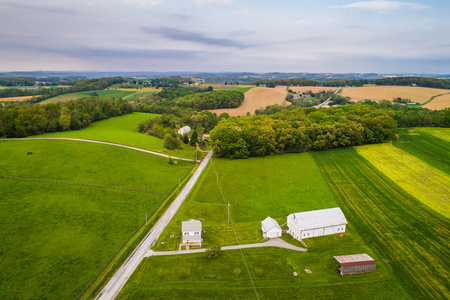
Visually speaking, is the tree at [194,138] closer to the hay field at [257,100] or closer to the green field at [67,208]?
the green field at [67,208]

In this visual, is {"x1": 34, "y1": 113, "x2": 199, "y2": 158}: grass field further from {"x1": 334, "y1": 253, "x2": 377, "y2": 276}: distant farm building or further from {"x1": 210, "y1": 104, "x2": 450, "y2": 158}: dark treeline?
{"x1": 334, "y1": 253, "x2": 377, "y2": 276}: distant farm building

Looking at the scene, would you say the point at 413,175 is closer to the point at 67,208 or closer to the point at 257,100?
the point at 67,208

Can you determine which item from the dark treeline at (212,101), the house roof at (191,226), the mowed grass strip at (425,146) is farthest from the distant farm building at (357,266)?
the dark treeline at (212,101)

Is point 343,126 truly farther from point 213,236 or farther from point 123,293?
point 123,293

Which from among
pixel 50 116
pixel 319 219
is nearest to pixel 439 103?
pixel 319 219

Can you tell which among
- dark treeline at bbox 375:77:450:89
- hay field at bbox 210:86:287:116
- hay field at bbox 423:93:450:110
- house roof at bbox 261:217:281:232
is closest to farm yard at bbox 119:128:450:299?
house roof at bbox 261:217:281:232

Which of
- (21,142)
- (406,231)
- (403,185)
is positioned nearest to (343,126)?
(403,185)
